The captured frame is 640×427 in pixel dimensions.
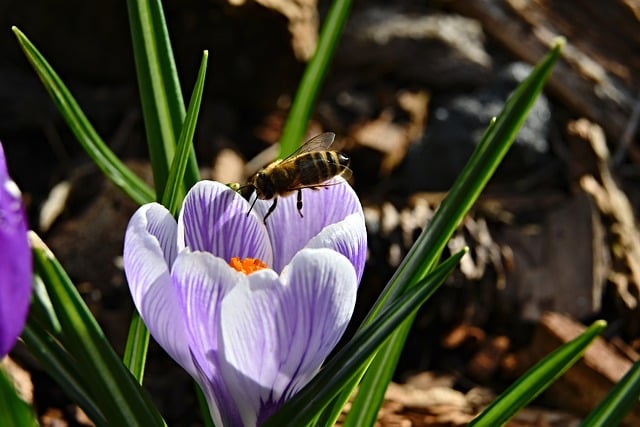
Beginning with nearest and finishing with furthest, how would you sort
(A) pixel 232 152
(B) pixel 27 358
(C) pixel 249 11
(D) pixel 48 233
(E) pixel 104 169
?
(E) pixel 104 169, (B) pixel 27 358, (D) pixel 48 233, (C) pixel 249 11, (A) pixel 232 152

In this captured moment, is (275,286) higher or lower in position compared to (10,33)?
higher

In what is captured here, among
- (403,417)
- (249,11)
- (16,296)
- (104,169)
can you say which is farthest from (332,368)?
(249,11)

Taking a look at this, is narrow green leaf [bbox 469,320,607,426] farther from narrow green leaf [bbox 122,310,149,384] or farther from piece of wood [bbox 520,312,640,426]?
piece of wood [bbox 520,312,640,426]

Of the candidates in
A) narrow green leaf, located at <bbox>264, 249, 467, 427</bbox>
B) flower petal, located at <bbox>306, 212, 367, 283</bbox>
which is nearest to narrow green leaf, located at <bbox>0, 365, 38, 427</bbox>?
narrow green leaf, located at <bbox>264, 249, 467, 427</bbox>

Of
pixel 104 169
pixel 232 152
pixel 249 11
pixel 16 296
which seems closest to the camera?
pixel 16 296

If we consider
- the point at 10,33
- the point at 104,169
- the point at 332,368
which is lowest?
the point at 10,33

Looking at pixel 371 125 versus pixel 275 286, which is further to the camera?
pixel 371 125

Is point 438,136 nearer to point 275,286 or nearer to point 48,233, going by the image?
point 48,233

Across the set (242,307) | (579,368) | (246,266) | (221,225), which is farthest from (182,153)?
(579,368)
